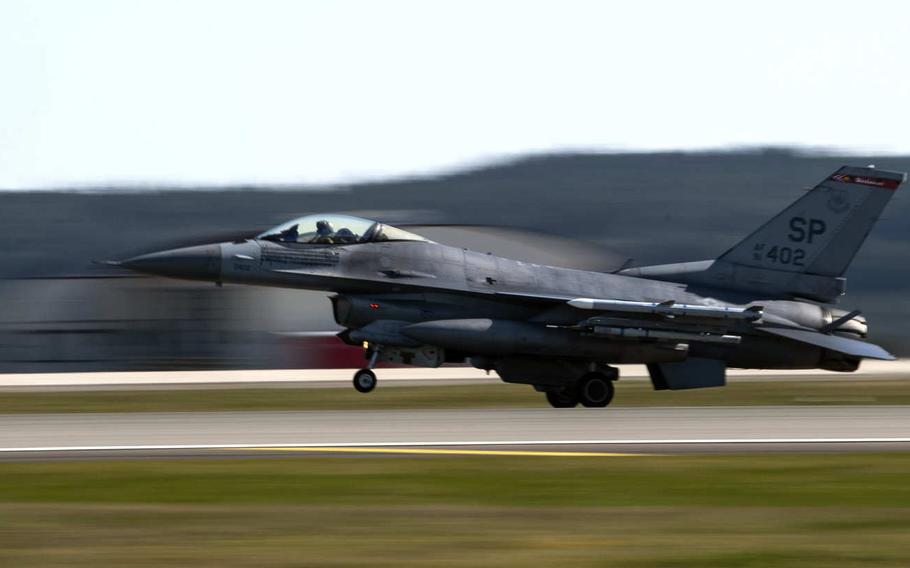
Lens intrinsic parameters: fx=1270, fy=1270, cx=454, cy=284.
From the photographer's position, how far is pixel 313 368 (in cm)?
4481

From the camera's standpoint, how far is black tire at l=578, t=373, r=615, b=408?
2233 cm

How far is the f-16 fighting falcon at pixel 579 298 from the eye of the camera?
853 inches

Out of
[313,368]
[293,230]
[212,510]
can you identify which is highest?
[293,230]

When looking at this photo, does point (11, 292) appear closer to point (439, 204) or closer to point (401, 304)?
point (401, 304)

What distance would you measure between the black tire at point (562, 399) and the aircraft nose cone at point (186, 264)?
247 inches

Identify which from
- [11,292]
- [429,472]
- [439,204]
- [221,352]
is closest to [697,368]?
[429,472]

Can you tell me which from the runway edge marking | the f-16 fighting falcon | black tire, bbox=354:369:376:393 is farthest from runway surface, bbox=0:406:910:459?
the f-16 fighting falcon

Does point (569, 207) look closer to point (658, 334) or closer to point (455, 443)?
point (658, 334)

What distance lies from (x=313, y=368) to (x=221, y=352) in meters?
3.98

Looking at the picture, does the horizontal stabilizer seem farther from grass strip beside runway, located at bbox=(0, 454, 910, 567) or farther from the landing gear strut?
grass strip beside runway, located at bbox=(0, 454, 910, 567)

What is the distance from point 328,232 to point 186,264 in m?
2.50

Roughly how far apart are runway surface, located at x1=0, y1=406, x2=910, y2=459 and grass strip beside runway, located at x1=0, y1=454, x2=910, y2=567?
973mm

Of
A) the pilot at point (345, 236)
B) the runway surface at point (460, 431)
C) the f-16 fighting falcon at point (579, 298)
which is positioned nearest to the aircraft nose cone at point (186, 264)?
the f-16 fighting falcon at point (579, 298)

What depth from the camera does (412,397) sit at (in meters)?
27.3
